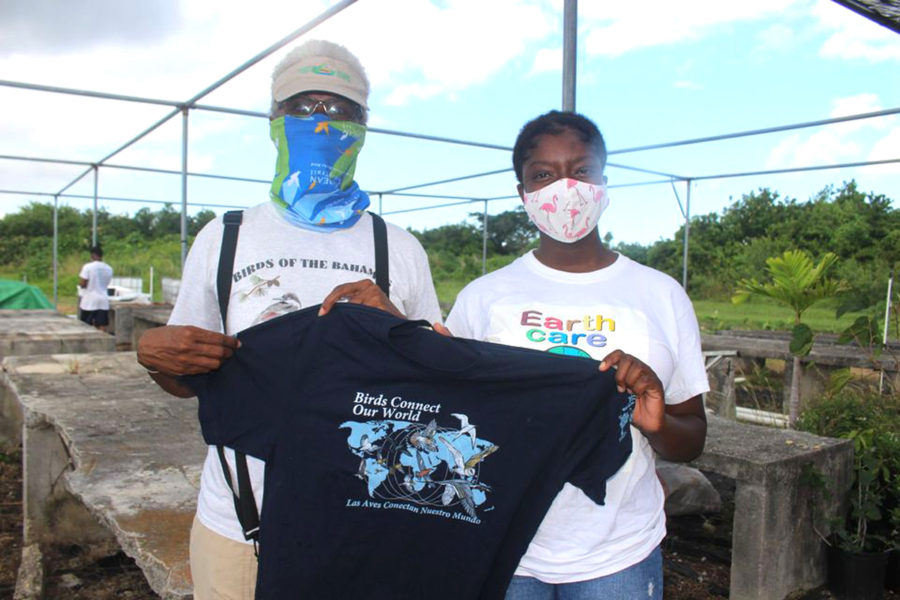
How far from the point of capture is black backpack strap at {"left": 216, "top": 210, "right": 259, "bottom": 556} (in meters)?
1.44

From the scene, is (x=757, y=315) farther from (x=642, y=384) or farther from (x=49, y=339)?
(x=642, y=384)

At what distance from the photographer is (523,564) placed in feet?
4.81

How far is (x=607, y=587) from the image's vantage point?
1410 millimetres

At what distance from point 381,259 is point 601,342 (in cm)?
51

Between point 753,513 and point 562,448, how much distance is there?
2048 millimetres

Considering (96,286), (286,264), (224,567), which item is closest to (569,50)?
(286,264)

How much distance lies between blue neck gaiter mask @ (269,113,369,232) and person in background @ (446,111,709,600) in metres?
0.35

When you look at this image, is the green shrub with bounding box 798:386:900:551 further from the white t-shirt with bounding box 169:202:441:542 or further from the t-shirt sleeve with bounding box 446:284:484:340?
the white t-shirt with bounding box 169:202:441:542

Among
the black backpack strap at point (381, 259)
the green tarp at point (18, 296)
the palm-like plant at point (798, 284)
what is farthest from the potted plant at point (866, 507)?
the green tarp at point (18, 296)

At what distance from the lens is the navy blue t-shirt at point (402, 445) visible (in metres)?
1.40

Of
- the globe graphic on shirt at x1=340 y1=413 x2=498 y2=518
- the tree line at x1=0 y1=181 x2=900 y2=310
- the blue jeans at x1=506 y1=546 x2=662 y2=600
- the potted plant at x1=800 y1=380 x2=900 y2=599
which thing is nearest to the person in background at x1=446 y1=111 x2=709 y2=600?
the blue jeans at x1=506 y1=546 x2=662 y2=600

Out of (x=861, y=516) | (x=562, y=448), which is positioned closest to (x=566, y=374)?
(x=562, y=448)

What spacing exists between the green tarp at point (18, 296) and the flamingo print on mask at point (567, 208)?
1243 cm

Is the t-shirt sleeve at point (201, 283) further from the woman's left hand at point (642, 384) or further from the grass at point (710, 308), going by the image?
the grass at point (710, 308)
